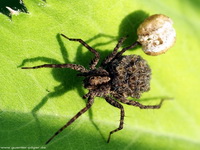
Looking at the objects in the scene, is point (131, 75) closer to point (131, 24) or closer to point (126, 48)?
point (126, 48)

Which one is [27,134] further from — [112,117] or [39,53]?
[112,117]

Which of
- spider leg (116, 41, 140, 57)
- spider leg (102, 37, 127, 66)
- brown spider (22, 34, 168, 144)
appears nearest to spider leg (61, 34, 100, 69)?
brown spider (22, 34, 168, 144)

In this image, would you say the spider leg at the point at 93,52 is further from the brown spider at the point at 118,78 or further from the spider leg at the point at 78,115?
the spider leg at the point at 78,115

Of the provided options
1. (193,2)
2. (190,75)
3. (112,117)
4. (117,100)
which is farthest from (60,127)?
(193,2)

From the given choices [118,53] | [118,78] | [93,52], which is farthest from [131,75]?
[93,52]

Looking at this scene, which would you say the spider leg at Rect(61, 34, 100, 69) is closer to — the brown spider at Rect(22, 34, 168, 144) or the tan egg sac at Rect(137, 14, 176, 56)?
the brown spider at Rect(22, 34, 168, 144)

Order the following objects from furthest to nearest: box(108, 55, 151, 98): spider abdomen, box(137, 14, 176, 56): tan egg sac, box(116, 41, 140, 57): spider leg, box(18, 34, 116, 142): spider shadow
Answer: box(116, 41, 140, 57): spider leg < box(108, 55, 151, 98): spider abdomen < box(137, 14, 176, 56): tan egg sac < box(18, 34, 116, 142): spider shadow
